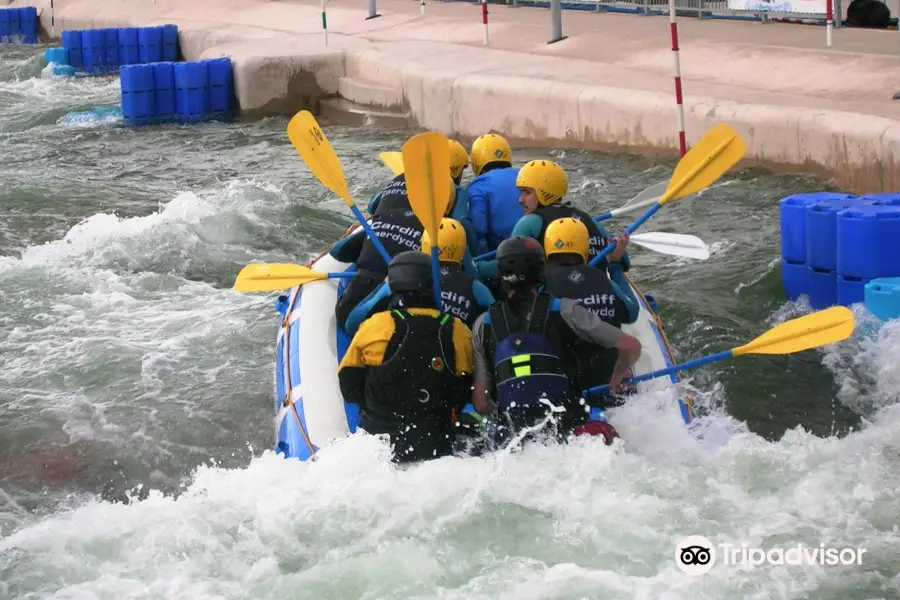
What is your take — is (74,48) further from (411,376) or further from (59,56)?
(411,376)

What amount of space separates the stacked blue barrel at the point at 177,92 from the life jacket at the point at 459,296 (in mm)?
9293

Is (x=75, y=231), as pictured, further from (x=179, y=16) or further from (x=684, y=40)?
(x=179, y=16)

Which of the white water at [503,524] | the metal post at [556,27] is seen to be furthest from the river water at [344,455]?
the metal post at [556,27]

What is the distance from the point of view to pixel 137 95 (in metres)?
13.6

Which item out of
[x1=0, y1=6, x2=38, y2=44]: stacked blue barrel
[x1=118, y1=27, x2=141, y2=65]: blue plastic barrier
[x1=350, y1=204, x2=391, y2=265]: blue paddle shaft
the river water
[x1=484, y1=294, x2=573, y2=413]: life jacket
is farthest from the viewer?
[x1=0, y1=6, x2=38, y2=44]: stacked blue barrel

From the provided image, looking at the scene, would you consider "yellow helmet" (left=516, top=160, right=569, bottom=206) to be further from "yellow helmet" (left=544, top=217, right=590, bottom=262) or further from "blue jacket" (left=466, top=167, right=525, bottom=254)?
"yellow helmet" (left=544, top=217, right=590, bottom=262)

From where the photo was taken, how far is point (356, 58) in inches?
530

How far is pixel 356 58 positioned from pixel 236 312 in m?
6.63

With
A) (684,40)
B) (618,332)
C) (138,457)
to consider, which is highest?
(684,40)

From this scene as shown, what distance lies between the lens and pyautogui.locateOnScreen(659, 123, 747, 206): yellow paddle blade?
6.12 metres

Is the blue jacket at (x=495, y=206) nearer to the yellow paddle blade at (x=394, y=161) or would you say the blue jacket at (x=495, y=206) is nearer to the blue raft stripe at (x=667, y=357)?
the blue raft stripe at (x=667, y=357)

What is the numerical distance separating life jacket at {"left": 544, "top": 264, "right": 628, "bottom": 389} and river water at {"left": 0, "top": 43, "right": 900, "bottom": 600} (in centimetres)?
20

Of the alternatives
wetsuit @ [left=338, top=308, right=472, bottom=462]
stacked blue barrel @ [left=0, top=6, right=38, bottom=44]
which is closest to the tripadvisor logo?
wetsuit @ [left=338, top=308, right=472, bottom=462]

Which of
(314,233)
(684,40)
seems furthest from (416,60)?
(314,233)
